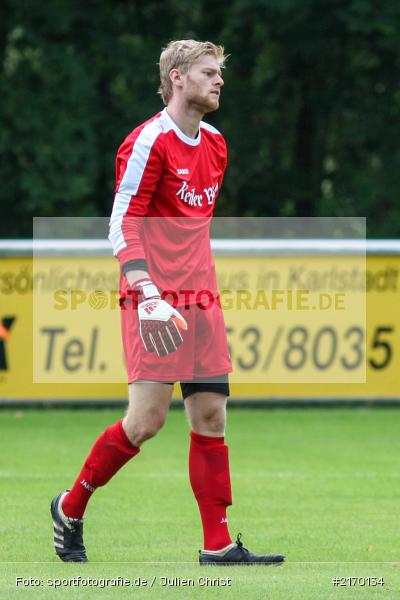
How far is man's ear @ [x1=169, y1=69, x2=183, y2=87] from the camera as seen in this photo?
6180mm

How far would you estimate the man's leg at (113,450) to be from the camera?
6.16 meters

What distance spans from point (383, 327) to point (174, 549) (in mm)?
7386

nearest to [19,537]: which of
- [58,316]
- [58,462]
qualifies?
[58,462]

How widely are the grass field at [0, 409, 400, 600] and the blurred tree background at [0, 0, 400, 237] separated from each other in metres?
6.40

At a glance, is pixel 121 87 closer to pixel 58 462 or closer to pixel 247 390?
pixel 247 390

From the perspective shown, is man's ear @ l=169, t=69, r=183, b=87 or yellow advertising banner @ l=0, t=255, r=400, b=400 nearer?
man's ear @ l=169, t=69, r=183, b=87

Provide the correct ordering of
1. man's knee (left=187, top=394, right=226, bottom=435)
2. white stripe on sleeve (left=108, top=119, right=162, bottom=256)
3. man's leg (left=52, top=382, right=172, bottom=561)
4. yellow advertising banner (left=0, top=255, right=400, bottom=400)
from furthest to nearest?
yellow advertising banner (left=0, top=255, right=400, bottom=400) < man's knee (left=187, top=394, right=226, bottom=435) < man's leg (left=52, top=382, right=172, bottom=561) < white stripe on sleeve (left=108, top=119, right=162, bottom=256)

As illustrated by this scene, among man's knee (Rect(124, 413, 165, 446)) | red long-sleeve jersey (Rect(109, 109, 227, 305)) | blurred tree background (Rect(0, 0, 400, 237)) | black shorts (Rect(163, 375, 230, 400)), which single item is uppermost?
blurred tree background (Rect(0, 0, 400, 237))

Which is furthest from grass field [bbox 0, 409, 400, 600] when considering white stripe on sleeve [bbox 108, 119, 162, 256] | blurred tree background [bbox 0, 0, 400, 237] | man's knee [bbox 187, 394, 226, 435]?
blurred tree background [bbox 0, 0, 400, 237]

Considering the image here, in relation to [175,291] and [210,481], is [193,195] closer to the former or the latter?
[175,291]

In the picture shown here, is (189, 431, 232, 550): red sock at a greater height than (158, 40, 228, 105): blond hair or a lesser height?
lesser

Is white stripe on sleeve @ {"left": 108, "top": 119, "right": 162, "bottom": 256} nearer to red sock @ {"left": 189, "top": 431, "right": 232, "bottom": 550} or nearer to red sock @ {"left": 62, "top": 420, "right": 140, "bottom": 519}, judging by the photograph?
red sock @ {"left": 62, "top": 420, "right": 140, "bottom": 519}

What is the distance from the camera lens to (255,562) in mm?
6102

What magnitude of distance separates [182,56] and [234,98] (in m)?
14.0
